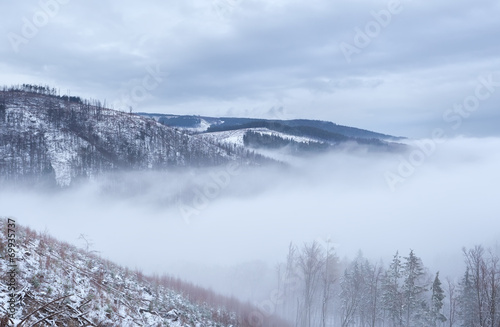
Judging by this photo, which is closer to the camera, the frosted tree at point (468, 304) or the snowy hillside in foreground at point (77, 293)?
the snowy hillside in foreground at point (77, 293)

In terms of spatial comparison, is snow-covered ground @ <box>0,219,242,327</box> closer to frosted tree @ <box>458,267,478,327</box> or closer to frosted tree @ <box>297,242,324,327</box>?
A: frosted tree @ <box>297,242,324,327</box>

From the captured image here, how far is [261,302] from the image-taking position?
248ft

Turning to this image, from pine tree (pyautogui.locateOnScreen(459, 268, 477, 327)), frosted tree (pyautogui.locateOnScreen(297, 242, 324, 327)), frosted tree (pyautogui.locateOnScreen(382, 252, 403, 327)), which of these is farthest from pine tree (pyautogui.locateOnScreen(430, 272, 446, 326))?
frosted tree (pyautogui.locateOnScreen(297, 242, 324, 327))

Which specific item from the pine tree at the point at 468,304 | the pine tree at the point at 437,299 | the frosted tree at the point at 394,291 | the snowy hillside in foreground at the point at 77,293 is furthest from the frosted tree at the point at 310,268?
the snowy hillside in foreground at the point at 77,293

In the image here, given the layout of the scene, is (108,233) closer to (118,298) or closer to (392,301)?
(392,301)

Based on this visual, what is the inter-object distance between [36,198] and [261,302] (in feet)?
501

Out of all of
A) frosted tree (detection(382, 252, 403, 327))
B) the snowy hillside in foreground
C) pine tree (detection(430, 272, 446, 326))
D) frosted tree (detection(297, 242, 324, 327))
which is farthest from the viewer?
frosted tree (detection(297, 242, 324, 327))

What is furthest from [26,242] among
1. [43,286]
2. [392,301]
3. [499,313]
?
[499,313]

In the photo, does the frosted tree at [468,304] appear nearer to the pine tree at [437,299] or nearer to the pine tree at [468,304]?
the pine tree at [468,304]

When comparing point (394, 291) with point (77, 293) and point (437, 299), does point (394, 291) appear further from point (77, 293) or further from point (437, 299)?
point (77, 293)

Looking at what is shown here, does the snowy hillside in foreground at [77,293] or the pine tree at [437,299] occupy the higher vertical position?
the snowy hillside in foreground at [77,293]

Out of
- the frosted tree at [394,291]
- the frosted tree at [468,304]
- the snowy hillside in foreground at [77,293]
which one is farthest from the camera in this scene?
the frosted tree at [468,304]

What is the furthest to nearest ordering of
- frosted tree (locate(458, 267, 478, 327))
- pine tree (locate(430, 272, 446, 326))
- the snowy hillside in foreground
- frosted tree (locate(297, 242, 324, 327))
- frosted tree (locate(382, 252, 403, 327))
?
frosted tree (locate(297, 242, 324, 327))
frosted tree (locate(458, 267, 478, 327))
frosted tree (locate(382, 252, 403, 327))
pine tree (locate(430, 272, 446, 326))
the snowy hillside in foreground

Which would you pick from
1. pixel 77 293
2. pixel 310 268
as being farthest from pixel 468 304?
pixel 77 293
